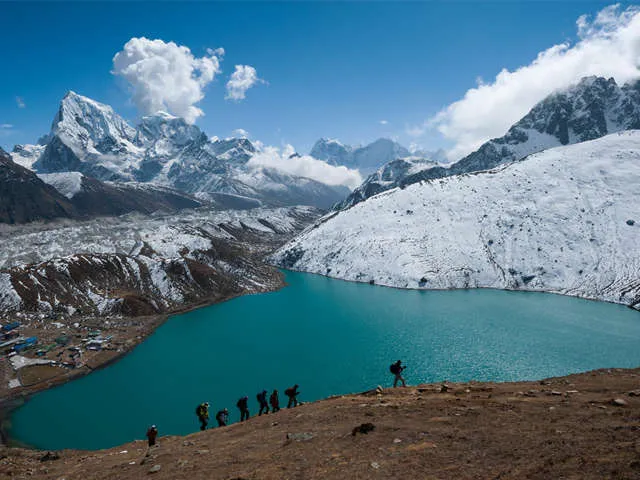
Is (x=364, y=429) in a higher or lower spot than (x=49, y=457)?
higher

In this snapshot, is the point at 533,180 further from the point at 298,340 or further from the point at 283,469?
the point at 283,469

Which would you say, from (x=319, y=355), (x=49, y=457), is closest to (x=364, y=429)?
(x=49, y=457)

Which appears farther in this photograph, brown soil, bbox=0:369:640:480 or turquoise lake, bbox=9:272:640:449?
turquoise lake, bbox=9:272:640:449

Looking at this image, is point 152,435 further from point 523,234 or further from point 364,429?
point 523,234

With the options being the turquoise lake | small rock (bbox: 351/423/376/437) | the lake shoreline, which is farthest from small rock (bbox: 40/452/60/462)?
the lake shoreline

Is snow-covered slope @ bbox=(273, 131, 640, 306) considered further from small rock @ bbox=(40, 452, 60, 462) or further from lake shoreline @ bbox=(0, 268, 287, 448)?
small rock @ bbox=(40, 452, 60, 462)

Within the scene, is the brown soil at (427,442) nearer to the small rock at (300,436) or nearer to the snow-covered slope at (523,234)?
the small rock at (300,436)

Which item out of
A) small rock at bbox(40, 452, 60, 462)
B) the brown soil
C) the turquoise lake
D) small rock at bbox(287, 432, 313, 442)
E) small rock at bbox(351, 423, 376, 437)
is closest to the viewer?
the brown soil
